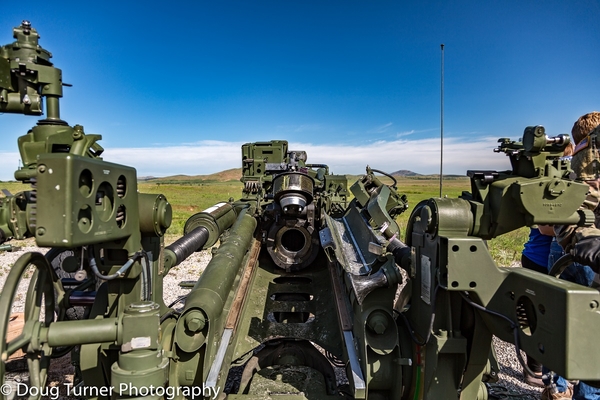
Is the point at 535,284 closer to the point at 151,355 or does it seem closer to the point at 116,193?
the point at 151,355

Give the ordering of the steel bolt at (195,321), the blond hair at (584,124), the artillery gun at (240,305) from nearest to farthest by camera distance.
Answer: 1. the artillery gun at (240,305)
2. the steel bolt at (195,321)
3. the blond hair at (584,124)

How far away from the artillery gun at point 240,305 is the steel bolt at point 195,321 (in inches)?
0.4

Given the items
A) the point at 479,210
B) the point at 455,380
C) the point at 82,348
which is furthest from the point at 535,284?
the point at 82,348

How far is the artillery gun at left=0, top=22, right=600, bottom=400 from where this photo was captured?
82.6 inches

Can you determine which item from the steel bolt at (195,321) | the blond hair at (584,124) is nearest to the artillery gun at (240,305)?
the steel bolt at (195,321)

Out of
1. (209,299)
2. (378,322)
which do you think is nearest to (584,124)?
(378,322)

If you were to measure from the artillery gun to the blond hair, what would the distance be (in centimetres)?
146

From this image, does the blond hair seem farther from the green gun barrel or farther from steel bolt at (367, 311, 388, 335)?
the green gun barrel

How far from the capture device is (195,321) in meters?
3.09

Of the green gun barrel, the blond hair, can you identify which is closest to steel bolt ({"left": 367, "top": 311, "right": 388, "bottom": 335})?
the green gun barrel

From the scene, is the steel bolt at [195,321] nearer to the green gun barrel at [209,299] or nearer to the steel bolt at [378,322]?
the green gun barrel at [209,299]

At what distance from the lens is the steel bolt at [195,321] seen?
3.09 m

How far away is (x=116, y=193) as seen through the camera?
2.47 meters

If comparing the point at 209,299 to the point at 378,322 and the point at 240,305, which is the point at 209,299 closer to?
the point at 240,305
